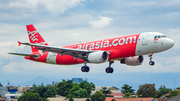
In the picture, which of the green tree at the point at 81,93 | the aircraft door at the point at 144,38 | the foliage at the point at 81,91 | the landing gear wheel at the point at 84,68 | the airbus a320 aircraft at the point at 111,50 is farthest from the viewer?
the foliage at the point at 81,91

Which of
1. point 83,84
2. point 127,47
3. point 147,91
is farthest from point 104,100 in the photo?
point 127,47

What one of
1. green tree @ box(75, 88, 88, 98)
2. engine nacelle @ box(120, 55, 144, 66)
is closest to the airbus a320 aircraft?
engine nacelle @ box(120, 55, 144, 66)

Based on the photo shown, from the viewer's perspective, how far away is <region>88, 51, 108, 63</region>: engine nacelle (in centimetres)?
5622

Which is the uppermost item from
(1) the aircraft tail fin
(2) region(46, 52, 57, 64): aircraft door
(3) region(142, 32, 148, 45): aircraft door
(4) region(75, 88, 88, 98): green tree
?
(1) the aircraft tail fin

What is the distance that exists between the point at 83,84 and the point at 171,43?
14207 centimetres

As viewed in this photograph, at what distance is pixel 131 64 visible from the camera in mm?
62781

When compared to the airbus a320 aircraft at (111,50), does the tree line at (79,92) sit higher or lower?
lower

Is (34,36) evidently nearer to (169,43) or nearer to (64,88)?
(169,43)

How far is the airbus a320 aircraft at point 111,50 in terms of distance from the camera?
2095 inches

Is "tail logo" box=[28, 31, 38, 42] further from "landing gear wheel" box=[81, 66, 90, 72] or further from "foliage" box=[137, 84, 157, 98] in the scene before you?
"foliage" box=[137, 84, 157, 98]

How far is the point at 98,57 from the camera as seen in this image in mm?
56219

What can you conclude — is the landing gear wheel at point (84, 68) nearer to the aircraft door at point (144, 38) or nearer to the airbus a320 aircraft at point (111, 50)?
the airbus a320 aircraft at point (111, 50)

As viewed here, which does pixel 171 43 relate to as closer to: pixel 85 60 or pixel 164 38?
pixel 164 38

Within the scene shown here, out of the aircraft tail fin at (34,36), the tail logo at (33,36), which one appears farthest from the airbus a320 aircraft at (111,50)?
the tail logo at (33,36)
